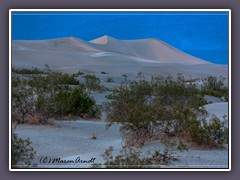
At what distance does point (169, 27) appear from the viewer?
7012mm

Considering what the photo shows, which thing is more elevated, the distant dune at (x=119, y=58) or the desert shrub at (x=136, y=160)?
the distant dune at (x=119, y=58)

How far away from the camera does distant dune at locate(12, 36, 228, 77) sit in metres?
7.46

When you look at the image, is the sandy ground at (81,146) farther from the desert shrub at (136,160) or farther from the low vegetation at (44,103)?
the low vegetation at (44,103)

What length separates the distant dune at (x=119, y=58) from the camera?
746cm

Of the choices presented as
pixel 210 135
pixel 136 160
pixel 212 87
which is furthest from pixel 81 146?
pixel 212 87

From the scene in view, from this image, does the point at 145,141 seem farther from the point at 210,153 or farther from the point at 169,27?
the point at 169,27

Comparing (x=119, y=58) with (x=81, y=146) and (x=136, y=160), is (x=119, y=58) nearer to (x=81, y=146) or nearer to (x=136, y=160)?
(x=81, y=146)

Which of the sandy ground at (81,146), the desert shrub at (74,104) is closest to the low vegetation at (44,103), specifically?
the desert shrub at (74,104)

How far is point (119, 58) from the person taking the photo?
1752 centimetres

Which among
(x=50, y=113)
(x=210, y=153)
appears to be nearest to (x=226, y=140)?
(x=210, y=153)

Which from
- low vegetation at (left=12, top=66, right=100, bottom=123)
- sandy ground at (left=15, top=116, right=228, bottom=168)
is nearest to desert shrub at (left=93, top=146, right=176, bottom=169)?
sandy ground at (left=15, top=116, right=228, bottom=168)

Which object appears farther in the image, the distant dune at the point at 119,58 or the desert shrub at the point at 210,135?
the distant dune at the point at 119,58
